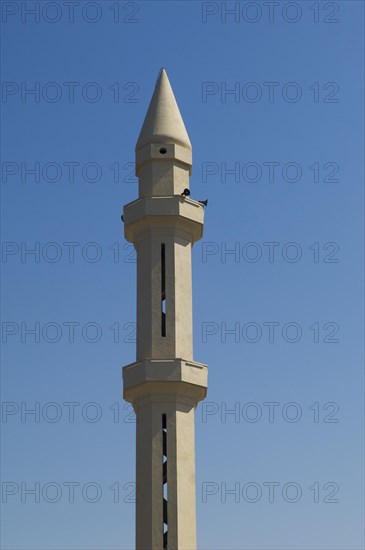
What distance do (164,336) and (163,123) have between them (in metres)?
9.37

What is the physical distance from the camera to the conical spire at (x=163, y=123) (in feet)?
141

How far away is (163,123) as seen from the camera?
1706 inches

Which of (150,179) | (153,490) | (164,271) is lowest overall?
(153,490)

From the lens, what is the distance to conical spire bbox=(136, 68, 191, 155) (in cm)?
4303

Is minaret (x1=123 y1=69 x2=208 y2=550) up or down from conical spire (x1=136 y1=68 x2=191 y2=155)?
down

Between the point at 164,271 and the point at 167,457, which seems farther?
the point at 164,271

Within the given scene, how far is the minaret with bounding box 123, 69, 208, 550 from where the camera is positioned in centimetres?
3766

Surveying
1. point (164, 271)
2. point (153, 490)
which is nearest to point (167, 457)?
point (153, 490)

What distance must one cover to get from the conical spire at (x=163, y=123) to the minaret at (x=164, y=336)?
42 mm

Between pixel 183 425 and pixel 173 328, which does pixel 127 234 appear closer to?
pixel 173 328

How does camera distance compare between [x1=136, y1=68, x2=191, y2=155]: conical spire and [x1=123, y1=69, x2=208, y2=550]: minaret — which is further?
[x1=136, y1=68, x2=191, y2=155]: conical spire

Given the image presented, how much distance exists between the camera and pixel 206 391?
40.0 m

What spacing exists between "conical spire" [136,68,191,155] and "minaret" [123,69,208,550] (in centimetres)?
4

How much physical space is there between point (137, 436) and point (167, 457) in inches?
62.4
